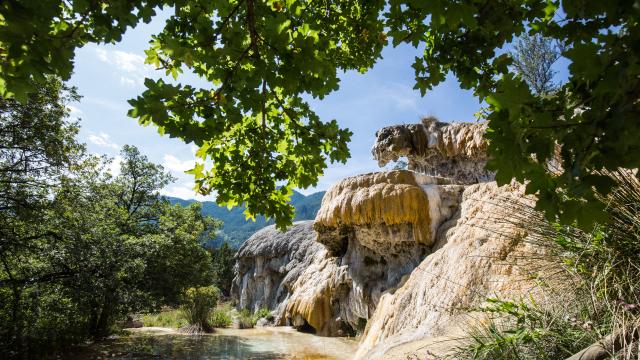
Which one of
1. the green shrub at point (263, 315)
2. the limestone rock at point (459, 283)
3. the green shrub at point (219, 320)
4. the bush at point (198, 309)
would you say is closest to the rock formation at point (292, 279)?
the green shrub at point (263, 315)

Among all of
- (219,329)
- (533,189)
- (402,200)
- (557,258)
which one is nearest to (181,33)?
(533,189)

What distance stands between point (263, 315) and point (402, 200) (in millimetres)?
10491

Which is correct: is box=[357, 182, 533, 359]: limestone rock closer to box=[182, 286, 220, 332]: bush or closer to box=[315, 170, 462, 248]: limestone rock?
box=[315, 170, 462, 248]: limestone rock

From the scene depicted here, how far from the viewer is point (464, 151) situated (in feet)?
40.5

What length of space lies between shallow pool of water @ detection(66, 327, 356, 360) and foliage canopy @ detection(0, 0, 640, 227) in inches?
265

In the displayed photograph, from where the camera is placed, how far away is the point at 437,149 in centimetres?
1327

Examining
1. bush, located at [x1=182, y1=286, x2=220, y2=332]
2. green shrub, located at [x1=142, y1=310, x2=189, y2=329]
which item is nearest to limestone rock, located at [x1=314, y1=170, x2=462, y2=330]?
bush, located at [x1=182, y1=286, x2=220, y2=332]

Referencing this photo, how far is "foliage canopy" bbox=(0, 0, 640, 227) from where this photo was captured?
901 millimetres

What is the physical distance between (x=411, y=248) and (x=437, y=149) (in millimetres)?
5018

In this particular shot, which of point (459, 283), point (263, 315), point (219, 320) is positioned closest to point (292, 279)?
point (263, 315)

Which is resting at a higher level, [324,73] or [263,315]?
[324,73]

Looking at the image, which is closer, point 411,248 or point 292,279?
point 411,248

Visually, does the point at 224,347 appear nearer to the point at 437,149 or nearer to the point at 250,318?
the point at 250,318

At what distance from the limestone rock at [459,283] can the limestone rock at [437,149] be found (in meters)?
6.67
